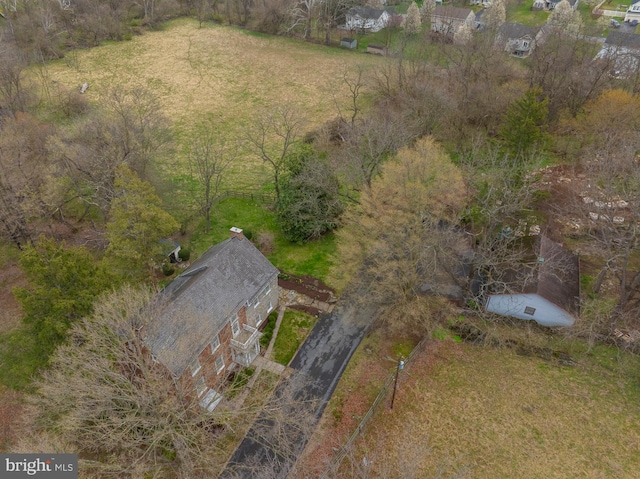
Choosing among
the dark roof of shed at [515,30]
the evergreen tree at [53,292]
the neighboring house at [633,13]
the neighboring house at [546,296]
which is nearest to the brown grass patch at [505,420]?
the neighboring house at [546,296]

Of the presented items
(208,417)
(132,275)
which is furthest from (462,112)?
(208,417)

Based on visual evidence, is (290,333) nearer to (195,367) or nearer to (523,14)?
(195,367)

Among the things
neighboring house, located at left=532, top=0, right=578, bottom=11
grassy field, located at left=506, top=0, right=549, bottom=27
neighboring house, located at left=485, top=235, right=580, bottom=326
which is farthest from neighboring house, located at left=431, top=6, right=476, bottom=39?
neighboring house, located at left=485, top=235, right=580, bottom=326

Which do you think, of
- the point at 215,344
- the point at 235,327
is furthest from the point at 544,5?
the point at 215,344

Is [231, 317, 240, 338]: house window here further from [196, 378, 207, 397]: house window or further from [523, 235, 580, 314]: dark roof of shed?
[523, 235, 580, 314]: dark roof of shed

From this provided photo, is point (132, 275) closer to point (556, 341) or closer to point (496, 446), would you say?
point (496, 446)

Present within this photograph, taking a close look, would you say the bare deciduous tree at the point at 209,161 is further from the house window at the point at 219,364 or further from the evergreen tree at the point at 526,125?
the evergreen tree at the point at 526,125
